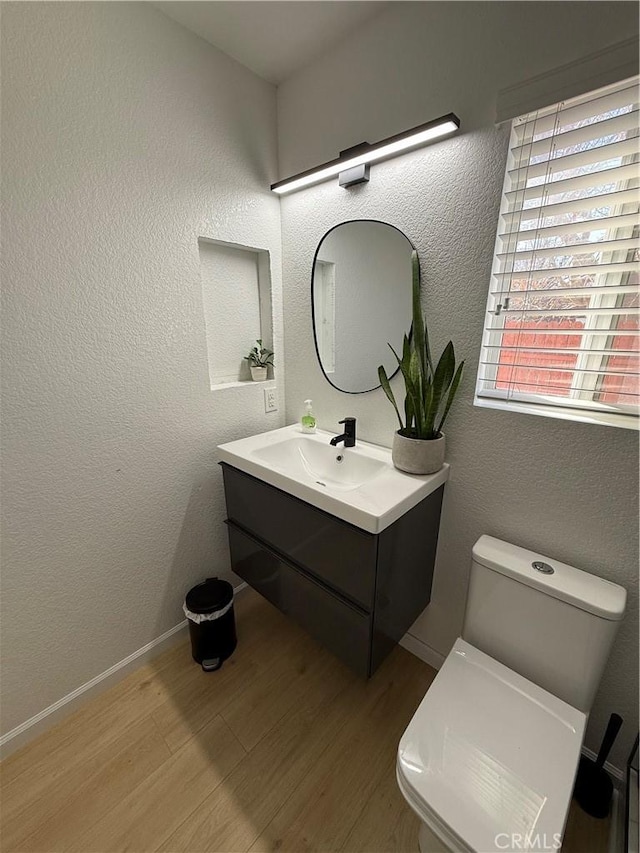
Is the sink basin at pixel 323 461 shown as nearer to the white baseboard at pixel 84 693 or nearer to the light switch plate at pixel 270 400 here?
the light switch plate at pixel 270 400

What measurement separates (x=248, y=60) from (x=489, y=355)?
4.85ft

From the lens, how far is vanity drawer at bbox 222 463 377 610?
3.60 feet

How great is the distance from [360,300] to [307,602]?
121 centimetres

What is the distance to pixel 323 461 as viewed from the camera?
5.15ft

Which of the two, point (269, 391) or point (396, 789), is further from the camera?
point (269, 391)

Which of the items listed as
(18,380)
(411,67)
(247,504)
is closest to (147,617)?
(247,504)

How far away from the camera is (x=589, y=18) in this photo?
877 mm

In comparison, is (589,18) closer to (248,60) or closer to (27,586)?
(248,60)

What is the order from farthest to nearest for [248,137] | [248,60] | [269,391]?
1. [269,391]
2. [248,137]
3. [248,60]

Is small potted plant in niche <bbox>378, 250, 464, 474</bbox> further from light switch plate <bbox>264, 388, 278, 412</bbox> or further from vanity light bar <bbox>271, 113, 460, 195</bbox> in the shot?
light switch plate <bbox>264, 388, 278, 412</bbox>

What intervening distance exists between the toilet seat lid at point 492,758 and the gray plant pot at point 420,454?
0.61m

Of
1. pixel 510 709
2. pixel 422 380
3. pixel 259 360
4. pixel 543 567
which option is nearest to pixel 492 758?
pixel 510 709

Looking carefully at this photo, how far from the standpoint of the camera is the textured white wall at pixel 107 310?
40.9 inches

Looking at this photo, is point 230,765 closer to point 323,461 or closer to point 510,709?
point 510,709
